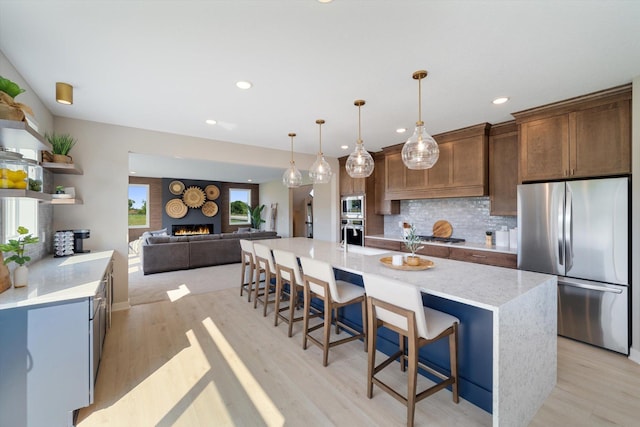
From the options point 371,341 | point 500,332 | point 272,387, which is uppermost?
point 500,332

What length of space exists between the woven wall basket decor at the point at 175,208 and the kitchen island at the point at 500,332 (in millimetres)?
8964

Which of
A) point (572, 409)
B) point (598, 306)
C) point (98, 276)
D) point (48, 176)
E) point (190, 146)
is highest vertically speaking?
point (190, 146)

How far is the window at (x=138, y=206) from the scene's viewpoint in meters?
9.01

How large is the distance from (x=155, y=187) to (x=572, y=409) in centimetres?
1084

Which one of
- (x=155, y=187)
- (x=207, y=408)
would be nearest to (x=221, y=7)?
(x=207, y=408)

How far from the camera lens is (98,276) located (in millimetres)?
2080

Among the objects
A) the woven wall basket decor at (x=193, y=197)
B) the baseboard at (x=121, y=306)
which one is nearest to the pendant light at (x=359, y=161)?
the baseboard at (x=121, y=306)

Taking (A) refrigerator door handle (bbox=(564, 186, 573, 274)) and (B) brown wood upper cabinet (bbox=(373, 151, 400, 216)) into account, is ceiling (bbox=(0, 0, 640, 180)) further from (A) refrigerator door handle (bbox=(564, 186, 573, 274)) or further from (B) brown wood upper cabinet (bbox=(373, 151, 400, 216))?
(B) brown wood upper cabinet (bbox=(373, 151, 400, 216))

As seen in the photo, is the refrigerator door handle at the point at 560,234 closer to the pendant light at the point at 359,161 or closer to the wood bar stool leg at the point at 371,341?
the pendant light at the point at 359,161

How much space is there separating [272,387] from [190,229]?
8826mm

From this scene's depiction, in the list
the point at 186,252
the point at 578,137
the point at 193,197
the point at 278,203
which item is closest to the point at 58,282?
the point at 186,252

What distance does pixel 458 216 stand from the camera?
14.5 ft

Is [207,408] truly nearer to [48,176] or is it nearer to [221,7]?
[221,7]

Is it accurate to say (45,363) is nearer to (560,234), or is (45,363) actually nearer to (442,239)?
(560,234)
